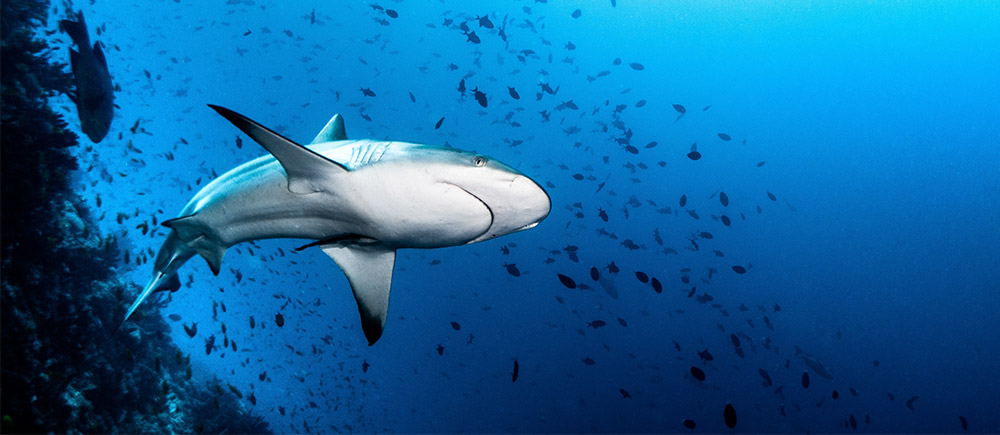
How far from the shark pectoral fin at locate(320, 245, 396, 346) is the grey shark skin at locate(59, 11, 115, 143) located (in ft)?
18.2

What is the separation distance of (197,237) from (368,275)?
5.44ft

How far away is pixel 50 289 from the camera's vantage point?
830 centimetres

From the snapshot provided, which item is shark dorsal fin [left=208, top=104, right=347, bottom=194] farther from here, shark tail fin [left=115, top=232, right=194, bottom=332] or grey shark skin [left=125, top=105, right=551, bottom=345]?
shark tail fin [left=115, top=232, right=194, bottom=332]

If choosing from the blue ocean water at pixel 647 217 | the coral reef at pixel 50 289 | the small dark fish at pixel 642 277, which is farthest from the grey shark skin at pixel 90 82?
the blue ocean water at pixel 647 217

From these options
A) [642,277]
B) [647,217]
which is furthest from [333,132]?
[647,217]

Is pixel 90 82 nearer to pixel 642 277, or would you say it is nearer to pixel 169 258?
pixel 169 258

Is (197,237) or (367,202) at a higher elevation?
(367,202)

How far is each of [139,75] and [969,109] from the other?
73030mm

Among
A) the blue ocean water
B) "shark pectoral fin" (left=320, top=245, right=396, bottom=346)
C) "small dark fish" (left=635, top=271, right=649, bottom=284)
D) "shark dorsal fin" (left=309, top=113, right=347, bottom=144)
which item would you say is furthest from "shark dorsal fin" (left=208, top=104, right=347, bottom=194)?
the blue ocean water

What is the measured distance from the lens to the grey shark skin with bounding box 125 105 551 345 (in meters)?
2.10

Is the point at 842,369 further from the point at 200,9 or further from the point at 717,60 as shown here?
the point at 200,9

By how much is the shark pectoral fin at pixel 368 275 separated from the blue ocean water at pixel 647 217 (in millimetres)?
26227

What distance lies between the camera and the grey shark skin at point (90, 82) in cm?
583

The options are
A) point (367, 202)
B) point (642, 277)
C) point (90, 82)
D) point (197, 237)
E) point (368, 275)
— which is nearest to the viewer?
point (367, 202)
